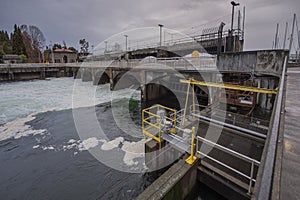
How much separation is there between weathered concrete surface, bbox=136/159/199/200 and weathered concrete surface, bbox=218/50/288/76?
7.98 metres

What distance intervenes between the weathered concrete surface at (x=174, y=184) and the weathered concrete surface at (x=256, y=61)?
798cm

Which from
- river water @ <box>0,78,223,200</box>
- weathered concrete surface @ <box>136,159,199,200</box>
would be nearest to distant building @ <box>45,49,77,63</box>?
river water @ <box>0,78,223,200</box>

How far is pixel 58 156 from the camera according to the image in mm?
8016

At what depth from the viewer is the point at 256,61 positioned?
360 inches

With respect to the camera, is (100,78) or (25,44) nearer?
(100,78)

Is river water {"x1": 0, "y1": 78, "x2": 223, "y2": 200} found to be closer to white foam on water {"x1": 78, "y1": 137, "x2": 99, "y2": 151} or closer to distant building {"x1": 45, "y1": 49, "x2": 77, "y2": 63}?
white foam on water {"x1": 78, "y1": 137, "x2": 99, "y2": 151}

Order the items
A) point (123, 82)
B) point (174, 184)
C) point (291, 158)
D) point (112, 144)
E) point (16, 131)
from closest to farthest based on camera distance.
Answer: point (291, 158), point (174, 184), point (112, 144), point (16, 131), point (123, 82)

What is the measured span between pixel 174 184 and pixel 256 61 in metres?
9.29

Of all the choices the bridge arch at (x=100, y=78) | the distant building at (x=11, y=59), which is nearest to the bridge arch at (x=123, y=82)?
the bridge arch at (x=100, y=78)

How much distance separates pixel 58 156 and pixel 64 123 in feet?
Result: 15.5

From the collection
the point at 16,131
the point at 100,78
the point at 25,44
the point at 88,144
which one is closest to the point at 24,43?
the point at 25,44

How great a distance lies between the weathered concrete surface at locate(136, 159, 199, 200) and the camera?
3.47m

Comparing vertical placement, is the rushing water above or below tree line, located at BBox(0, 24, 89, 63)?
below

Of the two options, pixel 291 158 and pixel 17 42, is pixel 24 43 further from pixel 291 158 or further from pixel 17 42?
pixel 291 158
